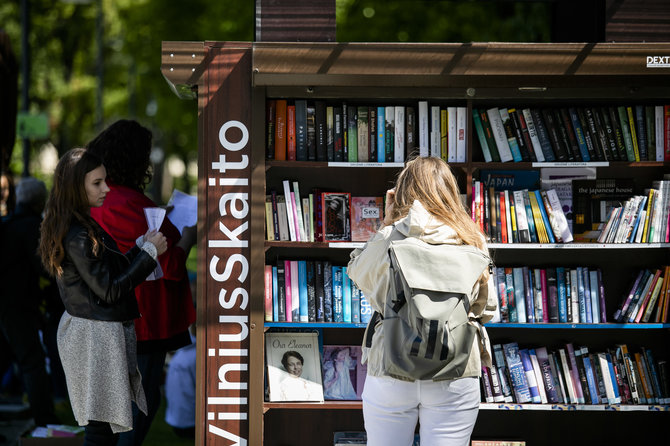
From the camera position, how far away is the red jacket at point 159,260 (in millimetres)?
4129

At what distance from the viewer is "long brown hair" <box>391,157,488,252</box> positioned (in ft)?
9.96

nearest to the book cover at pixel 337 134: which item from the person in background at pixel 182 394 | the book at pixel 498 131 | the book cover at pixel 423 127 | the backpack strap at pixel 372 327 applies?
the book cover at pixel 423 127

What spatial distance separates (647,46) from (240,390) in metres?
2.94

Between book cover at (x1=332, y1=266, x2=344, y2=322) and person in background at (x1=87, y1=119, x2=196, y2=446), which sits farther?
book cover at (x1=332, y1=266, x2=344, y2=322)

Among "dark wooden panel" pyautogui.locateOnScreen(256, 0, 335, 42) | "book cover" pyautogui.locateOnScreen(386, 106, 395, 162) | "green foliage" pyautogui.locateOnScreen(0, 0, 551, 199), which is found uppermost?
"green foliage" pyautogui.locateOnScreen(0, 0, 551, 199)

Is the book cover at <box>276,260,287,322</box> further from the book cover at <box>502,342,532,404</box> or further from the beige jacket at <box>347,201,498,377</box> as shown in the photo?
the book cover at <box>502,342,532,404</box>

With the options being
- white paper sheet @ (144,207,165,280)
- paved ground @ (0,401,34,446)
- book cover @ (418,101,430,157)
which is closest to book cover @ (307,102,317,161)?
book cover @ (418,101,430,157)

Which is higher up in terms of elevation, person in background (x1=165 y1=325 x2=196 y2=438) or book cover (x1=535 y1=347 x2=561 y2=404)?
book cover (x1=535 y1=347 x2=561 y2=404)

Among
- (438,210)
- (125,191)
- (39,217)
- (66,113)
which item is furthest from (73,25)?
(438,210)

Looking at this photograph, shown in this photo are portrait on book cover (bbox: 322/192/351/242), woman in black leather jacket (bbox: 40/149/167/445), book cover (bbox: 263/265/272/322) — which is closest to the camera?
woman in black leather jacket (bbox: 40/149/167/445)

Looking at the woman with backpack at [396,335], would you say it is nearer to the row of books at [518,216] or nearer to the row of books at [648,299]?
the row of books at [518,216]

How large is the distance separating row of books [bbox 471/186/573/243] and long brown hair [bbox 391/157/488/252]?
3.72 feet

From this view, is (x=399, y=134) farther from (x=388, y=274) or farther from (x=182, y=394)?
(x=182, y=394)

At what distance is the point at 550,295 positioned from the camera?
4.32 meters
